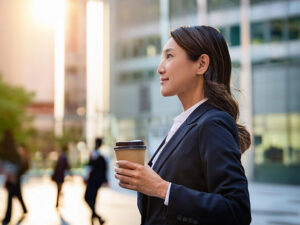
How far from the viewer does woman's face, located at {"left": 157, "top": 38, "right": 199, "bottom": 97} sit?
2.13m

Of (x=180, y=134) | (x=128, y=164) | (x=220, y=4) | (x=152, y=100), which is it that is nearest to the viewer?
(x=128, y=164)

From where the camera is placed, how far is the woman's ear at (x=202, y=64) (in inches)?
84.1

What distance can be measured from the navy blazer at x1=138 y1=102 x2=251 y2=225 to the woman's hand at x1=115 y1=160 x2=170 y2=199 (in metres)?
0.04

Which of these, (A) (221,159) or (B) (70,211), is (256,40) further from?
(A) (221,159)

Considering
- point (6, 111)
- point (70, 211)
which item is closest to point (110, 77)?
point (6, 111)

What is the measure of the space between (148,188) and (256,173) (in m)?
23.4

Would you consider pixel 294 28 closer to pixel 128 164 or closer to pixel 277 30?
pixel 277 30

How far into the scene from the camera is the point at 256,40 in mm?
25828

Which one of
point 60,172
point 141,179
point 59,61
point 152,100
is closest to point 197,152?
point 141,179

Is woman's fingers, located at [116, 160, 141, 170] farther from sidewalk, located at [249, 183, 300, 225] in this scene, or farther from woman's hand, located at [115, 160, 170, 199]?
sidewalk, located at [249, 183, 300, 225]

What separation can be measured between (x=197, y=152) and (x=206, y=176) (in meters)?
0.10

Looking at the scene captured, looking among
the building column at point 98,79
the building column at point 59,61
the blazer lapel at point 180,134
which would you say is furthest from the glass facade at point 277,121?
the building column at point 59,61

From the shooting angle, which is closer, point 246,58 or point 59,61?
point 246,58

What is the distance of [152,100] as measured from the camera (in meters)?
32.9
